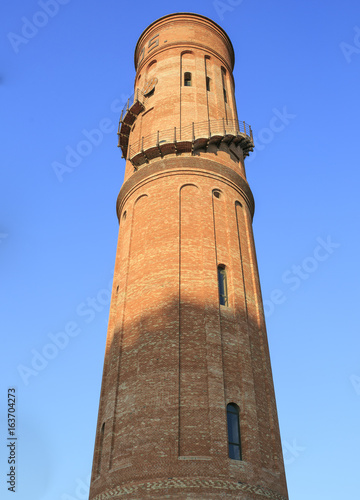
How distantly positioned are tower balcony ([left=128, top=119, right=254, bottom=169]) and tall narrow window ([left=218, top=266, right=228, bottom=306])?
5.67 metres

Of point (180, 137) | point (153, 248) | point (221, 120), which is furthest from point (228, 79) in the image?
point (153, 248)

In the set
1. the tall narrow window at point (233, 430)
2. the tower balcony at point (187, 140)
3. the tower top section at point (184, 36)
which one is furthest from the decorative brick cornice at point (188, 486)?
the tower top section at point (184, 36)

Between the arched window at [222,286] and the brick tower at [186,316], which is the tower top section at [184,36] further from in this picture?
the arched window at [222,286]

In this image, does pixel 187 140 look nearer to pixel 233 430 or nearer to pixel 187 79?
pixel 187 79

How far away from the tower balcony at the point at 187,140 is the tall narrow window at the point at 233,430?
10880 mm

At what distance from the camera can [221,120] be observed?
2398 centimetres

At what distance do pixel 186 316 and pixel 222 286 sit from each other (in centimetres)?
224

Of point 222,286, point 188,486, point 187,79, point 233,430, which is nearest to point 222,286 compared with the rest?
point 222,286

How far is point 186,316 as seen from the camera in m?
17.4

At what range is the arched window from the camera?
18641 millimetres

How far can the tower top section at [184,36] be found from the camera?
27062 millimetres

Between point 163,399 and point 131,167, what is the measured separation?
12.0 metres

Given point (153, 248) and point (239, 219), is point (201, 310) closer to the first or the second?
point (153, 248)

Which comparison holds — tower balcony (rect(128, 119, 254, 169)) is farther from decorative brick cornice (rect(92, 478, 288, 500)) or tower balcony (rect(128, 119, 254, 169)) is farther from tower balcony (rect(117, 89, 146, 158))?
decorative brick cornice (rect(92, 478, 288, 500))
